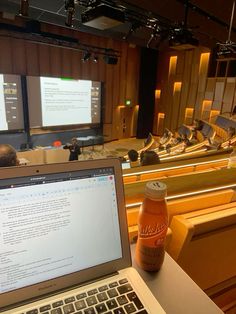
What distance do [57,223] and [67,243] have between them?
69mm

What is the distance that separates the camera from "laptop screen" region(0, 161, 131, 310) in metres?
0.61

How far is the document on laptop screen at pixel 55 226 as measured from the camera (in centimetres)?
61

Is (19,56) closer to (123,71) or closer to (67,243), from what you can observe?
(123,71)

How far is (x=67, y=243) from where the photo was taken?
0.67m

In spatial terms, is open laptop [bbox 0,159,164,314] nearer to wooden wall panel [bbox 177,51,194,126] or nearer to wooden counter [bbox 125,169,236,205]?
wooden counter [bbox 125,169,236,205]

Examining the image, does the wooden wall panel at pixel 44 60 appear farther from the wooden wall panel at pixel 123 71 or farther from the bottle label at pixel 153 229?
the bottle label at pixel 153 229

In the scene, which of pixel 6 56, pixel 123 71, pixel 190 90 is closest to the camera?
pixel 6 56

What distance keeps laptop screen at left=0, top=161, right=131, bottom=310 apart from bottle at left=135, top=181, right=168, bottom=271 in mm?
95

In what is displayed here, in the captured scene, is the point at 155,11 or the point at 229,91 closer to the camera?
the point at 155,11

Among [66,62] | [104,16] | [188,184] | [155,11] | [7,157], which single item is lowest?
[7,157]

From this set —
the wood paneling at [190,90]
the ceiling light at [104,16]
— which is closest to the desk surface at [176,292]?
the ceiling light at [104,16]

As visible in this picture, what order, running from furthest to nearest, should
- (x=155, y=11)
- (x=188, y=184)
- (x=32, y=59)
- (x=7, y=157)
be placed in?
(x=32, y=59) → (x=155, y=11) → (x=7, y=157) → (x=188, y=184)

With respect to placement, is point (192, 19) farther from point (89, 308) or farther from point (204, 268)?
point (89, 308)

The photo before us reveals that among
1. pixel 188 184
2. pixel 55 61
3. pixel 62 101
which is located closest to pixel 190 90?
pixel 62 101
